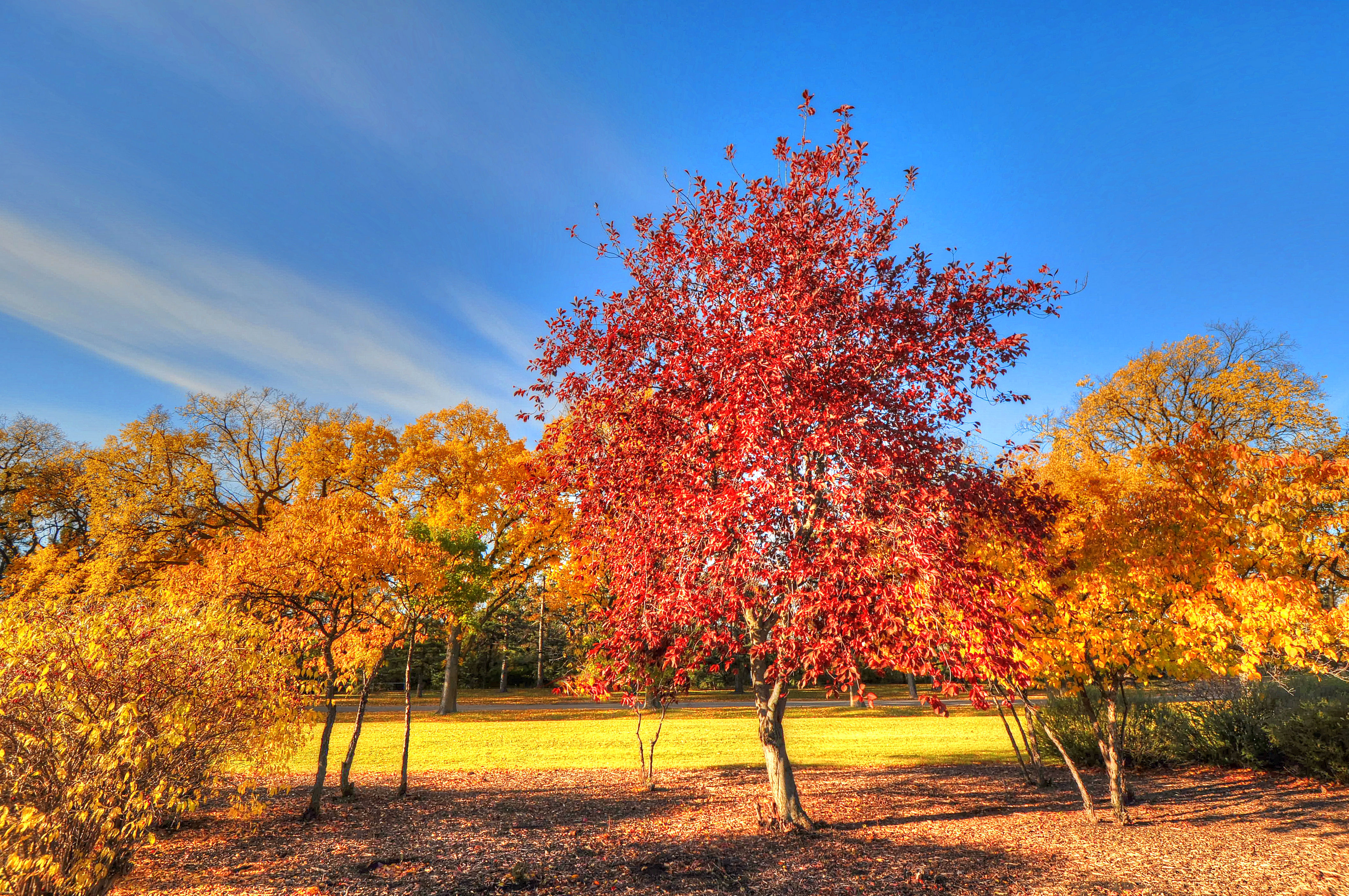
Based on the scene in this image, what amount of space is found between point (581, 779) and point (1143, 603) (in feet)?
32.3

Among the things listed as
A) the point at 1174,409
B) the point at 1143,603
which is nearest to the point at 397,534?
the point at 1143,603

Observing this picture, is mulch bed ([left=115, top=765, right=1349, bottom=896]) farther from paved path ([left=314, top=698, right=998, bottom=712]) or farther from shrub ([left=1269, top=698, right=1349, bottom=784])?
paved path ([left=314, top=698, right=998, bottom=712])

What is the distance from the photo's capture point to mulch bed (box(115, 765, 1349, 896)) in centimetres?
616

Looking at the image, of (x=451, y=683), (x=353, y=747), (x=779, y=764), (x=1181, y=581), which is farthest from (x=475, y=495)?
(x=1181, y=581)

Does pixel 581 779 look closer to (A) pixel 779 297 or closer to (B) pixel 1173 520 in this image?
(A) pixel 779 297

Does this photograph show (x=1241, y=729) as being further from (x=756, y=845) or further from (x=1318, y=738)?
(x=756, y=845)

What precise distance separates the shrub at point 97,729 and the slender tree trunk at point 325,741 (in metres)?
3.02

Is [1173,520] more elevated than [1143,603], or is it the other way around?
[1173,520]

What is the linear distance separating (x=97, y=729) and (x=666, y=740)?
1598 cm

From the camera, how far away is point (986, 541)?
26.8ft

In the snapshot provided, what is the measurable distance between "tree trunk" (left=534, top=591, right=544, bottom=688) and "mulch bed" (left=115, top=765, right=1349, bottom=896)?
88.9 ft

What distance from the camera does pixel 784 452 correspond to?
18.7 ft

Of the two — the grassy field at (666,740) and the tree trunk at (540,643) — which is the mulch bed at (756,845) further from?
the tree trunk at (540,643)

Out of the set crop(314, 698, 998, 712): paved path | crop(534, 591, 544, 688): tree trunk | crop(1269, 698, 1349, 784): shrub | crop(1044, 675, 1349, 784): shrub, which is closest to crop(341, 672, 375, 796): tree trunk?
crop(1044, 675, 1349, 784): shrub
